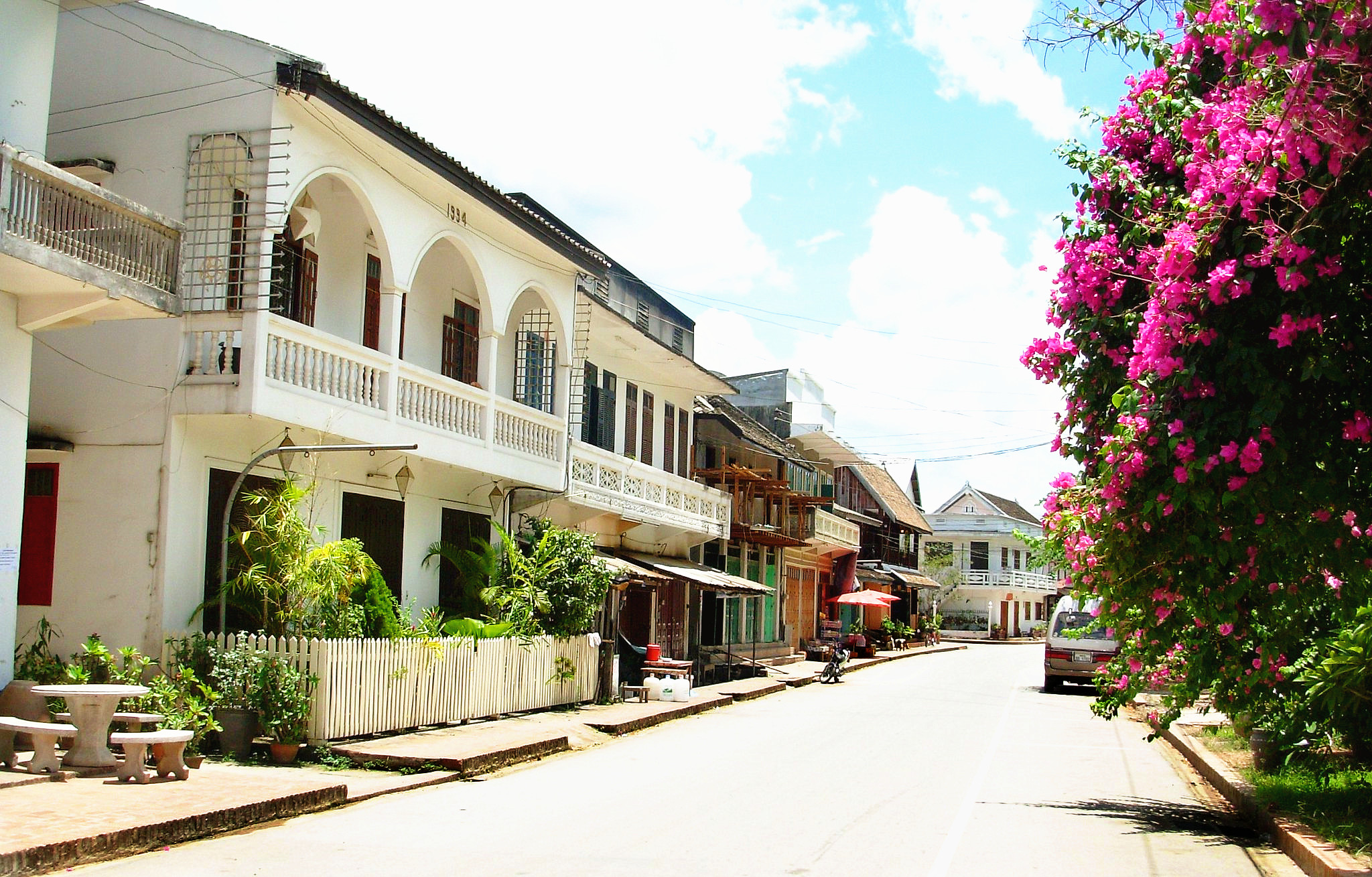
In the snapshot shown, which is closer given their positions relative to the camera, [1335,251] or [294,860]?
[1335,251]

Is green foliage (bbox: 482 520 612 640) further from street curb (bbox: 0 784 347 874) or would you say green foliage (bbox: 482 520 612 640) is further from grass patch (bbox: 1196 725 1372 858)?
grass patch (bbox: 1196 725 1372 858)

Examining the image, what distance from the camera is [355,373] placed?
16.3 m

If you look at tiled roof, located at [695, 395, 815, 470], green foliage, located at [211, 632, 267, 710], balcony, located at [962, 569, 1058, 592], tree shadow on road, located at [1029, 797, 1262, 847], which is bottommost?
tree shadow on road, located at [1029, 797, 1262, 847]

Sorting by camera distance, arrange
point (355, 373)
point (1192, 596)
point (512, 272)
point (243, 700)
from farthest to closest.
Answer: point (512, 272), point (355, 373), point (243, 700), point (1192, 596)

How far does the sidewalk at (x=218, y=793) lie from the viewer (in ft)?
28.5

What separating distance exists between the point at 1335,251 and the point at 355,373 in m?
11.6

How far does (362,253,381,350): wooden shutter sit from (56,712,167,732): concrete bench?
7.30 metres

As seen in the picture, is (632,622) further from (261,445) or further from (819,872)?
(819,872)

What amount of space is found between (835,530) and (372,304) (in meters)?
32.4

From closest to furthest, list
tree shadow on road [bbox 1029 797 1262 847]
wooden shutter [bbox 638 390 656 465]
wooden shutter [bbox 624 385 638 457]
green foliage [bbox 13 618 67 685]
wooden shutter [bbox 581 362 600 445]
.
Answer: tree shadow on road [bbox 1029 797 1262 847]
green foliage [bbox 13 618 67 685]
wooden shutter [bbox 581 362 600 445]
wooden shutter [bbox 624 385 638 457]
wooden shutter [bbox 638 390 656 465]

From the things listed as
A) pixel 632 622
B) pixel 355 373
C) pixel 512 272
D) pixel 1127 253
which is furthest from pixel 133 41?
pixel 632 622

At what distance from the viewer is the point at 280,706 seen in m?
13.5

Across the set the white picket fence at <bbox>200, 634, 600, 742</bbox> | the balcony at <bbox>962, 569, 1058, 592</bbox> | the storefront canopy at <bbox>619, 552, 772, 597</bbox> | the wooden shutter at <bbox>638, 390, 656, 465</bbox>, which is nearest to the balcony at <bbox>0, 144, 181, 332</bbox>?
the white picket fence at <bbox>200, 634, 600, 742</bbox>

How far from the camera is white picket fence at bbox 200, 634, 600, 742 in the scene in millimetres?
14102
